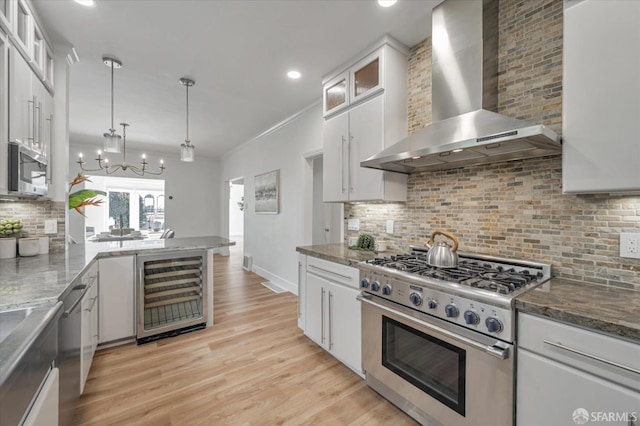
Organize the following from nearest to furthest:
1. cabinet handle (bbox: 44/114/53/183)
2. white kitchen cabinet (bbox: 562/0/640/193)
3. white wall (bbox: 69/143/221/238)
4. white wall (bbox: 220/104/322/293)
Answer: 1. white kitchen cabinet (bbox: 562/0/640/193)
2. cabinet handle (bbox: 44/114/53/183)
3. white wall (bbox: 220/104/322/293)
4. white wall (bbox: 69/143/221/238)

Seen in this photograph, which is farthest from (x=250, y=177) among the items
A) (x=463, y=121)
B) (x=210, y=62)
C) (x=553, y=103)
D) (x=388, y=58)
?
(x=553, y=103)

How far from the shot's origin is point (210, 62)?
2.85m

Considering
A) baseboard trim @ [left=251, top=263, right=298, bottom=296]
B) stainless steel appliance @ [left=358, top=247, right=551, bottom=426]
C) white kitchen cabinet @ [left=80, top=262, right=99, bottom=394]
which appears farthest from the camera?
baseboard trim @ [left=251, top=263, right=298, bottom=296]

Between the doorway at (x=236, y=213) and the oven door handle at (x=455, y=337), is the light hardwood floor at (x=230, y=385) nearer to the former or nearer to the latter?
the oven door handle at (x=455, y=337)

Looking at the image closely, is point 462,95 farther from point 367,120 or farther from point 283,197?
point 283,197

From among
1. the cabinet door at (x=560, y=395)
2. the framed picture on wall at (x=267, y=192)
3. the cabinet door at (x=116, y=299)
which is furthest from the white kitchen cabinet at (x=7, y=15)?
the framed picture on wall at (x=267, y=192)

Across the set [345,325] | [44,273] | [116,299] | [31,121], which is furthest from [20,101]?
[345,325]

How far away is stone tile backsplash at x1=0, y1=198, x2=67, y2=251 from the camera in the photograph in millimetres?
2400

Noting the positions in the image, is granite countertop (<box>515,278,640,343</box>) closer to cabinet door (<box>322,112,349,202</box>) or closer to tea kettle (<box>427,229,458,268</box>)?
tea kettle (<box>427,229,458,268</box>)

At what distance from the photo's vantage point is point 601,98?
132 centimetres

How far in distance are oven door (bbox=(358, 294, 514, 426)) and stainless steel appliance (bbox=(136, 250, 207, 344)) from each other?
194cm

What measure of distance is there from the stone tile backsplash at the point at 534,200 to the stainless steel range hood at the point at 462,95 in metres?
0.09

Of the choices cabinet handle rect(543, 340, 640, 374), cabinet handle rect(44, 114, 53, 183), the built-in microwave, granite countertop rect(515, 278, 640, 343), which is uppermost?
cabinet handle rect(44, 114, 53, 183)

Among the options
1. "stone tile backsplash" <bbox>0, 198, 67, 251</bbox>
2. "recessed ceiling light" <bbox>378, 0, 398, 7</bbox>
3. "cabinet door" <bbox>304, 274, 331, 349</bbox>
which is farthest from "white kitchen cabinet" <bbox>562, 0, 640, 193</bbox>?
"stone tile backsplash" <bbox>0, 198, 67, 251</bbox>
